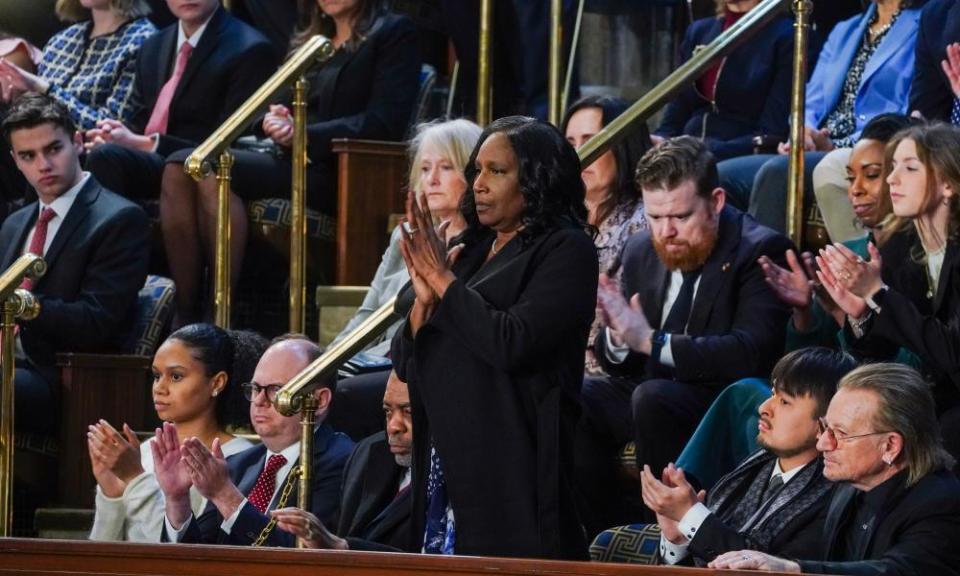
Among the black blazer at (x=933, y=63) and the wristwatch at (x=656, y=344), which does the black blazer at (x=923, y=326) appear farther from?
the black blazer at (x=933, y=63)

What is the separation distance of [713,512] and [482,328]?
889 mm

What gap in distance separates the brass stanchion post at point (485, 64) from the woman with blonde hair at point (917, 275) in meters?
2.19

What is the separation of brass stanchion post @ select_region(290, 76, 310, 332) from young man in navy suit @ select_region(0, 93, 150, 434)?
0.47 metres

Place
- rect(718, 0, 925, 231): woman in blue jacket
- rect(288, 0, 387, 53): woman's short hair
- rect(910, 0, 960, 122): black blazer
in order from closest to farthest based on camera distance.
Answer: rect(910, 0, 960, 122): black blazer < rect(718, 0, 925, 231): woman in blue jacket < rect(288, 0, 387, 53): woman's short hair

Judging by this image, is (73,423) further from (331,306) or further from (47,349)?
(331,306)

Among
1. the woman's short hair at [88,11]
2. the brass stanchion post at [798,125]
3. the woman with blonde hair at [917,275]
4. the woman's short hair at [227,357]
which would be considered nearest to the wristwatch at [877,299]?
the woman with blonde hair at [917,275]

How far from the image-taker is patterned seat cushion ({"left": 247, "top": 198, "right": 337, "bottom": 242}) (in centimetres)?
662

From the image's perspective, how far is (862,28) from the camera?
20.6ft

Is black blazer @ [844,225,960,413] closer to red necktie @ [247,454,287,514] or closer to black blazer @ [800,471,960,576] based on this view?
black blazer @ [800,471,960,576]

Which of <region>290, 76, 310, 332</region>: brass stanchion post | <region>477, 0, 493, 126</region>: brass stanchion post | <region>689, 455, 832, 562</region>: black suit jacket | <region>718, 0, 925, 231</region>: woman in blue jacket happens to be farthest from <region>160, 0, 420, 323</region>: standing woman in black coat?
<region>689, 455, 832, 562</region>: black suit jacket

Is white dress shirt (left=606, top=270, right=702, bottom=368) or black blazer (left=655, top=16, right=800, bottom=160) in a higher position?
black blazer (left=655, top=16, right=800, bottom=160)

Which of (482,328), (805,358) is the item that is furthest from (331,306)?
(482,328)

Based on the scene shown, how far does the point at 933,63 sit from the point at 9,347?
8.74 ft

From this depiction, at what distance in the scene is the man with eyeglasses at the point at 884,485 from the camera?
3721 mm
